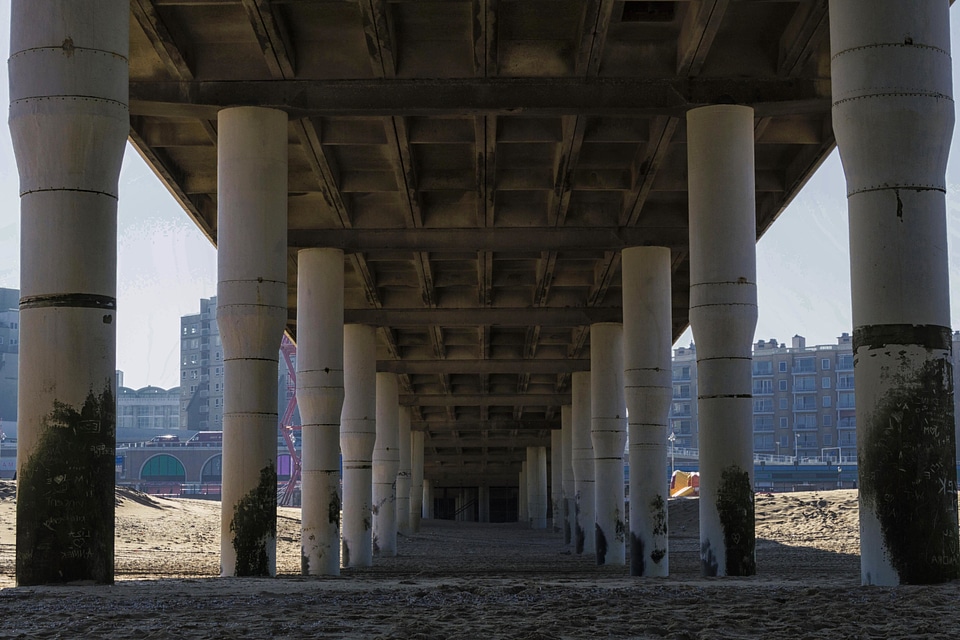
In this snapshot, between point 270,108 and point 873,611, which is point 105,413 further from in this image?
point 270,108

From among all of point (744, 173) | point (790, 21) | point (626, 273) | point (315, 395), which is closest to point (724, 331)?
point (744, 173)

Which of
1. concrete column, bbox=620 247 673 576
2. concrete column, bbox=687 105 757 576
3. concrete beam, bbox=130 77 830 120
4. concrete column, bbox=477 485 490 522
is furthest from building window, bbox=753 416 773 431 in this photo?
concrete column, bbox=687 105 757 576

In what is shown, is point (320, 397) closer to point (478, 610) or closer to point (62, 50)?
point (62, 50)

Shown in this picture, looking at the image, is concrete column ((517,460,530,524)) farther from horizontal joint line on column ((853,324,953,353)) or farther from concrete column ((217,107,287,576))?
horizontal joint line on column ((853,324,953,353))

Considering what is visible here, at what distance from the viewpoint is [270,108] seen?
2178cm

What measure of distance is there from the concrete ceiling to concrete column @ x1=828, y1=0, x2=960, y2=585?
6.39 m

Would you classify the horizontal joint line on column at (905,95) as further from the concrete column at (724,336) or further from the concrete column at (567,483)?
the concrete column at (567,483)

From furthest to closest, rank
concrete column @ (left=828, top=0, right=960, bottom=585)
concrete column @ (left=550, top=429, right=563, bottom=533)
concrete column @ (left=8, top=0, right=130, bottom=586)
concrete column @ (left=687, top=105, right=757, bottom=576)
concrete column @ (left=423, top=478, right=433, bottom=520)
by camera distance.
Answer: concrete column @ (left=423, top=478, right=433, bottom=520)
concrete column @ (left=550, top=429, right=563, bottom=533)
concrete column @ (left=687, top=105, right=757, bottom=576)
concrete column @ (left=8, top=0, right=130, bottom=586)
concrete column @ (left=828, top=0, right=960, bottom=585)

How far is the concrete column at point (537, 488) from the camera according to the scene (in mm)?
81500

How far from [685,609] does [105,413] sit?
637 centimetres

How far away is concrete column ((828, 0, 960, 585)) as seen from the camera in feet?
41.4

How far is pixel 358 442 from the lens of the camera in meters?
37.0

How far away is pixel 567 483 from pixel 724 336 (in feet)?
132

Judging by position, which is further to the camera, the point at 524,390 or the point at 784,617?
the point at 524,390
